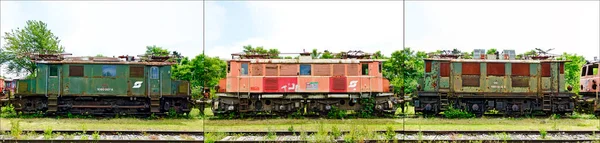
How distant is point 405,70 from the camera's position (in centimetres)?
1570

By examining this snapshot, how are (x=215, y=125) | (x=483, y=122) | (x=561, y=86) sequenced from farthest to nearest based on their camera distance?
1. (x=561, y=86)
2. (x=483, y=122)
3. (x=215, y=125)

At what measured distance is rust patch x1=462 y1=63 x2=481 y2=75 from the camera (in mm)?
16750

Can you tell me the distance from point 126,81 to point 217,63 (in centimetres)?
307

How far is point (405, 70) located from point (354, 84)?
5.29 ft

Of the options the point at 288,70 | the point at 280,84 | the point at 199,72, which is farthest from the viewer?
the point at 280,84

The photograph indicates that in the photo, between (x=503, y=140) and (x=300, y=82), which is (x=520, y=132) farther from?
(x=300, y=82)

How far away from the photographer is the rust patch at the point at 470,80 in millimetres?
16891

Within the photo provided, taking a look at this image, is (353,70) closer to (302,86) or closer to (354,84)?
(354,84)

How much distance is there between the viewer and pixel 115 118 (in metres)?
15.4

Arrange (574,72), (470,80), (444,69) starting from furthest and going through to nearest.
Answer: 1. (574,72)
2. (470,80)
3. (444,69)

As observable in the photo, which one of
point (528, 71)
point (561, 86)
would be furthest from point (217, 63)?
point (561, 86)

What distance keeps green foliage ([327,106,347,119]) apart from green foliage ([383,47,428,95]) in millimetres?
1658

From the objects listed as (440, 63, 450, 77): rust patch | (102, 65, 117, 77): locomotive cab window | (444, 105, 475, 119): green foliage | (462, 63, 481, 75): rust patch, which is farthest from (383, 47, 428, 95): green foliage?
(102, 65, 117, 77): locomotive cab window

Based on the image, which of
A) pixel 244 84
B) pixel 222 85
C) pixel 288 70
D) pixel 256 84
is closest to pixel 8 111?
pixel 222 85
